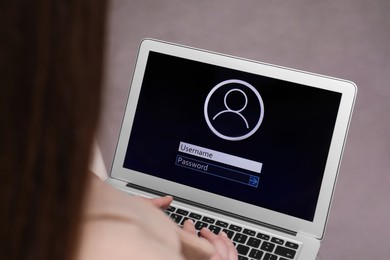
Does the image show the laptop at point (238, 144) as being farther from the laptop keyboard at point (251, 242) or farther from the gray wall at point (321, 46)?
the gray wall at point (321, 46)

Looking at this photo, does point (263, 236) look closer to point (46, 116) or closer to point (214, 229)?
point (214, 229)

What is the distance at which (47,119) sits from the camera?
0.31 metres

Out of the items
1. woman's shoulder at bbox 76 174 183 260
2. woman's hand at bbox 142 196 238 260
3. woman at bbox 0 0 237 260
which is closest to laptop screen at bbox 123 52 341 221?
woman's hand at bbox 142 196 238 260

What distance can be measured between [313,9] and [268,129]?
3.40ft

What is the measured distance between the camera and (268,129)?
930mm

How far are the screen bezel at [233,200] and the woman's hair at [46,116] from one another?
0.61m

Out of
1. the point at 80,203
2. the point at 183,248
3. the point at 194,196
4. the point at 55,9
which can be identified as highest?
the point at 55,9

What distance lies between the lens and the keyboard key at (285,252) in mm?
869

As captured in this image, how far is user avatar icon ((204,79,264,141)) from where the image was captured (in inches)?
37.0

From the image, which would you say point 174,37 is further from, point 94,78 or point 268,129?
point 94,78

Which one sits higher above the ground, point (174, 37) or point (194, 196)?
point (174, 37)

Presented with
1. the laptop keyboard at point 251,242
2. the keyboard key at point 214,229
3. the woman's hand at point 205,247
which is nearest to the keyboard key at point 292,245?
the laptop keyboard at point 251,242

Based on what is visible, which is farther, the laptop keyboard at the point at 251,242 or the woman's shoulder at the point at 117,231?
the laptop keyboard at the point at 251,242

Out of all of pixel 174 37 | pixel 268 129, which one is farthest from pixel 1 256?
pixel 174 37
